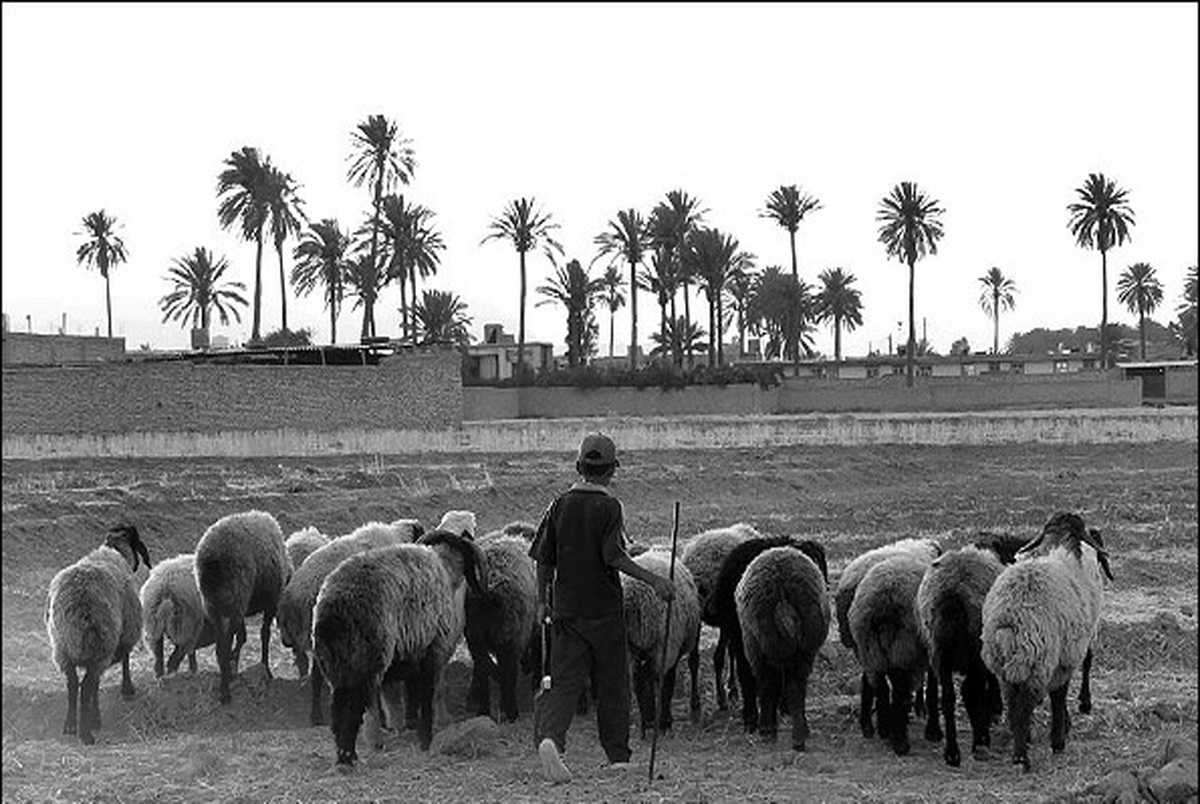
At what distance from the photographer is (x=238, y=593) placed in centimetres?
1174

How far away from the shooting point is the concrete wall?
32250mm

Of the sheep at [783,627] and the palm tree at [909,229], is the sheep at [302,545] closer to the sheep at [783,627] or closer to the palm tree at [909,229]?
the sheep at [783,627]

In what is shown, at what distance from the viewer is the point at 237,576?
38.6 ft

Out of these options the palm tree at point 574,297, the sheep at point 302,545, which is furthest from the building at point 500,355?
the sheep at point 302,545

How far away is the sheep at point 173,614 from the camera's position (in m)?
12.1

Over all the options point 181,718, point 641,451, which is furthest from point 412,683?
point 641,451

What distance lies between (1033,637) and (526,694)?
4669mm

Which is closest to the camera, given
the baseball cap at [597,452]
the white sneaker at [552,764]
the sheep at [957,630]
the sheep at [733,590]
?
the white sneaker at [552,764]

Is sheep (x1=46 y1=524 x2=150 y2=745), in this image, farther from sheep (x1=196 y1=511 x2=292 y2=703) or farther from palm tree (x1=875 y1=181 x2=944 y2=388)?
palm tree (x1=875 y1=181 x2=944 y2=388)

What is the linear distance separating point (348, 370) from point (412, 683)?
3123 centimetres

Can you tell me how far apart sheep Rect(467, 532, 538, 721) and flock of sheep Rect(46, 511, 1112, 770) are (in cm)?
1

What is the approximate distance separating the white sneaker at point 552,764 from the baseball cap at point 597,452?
1.78m

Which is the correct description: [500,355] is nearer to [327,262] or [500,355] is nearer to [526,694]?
[327,262]

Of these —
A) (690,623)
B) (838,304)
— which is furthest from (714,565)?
(838,304)
